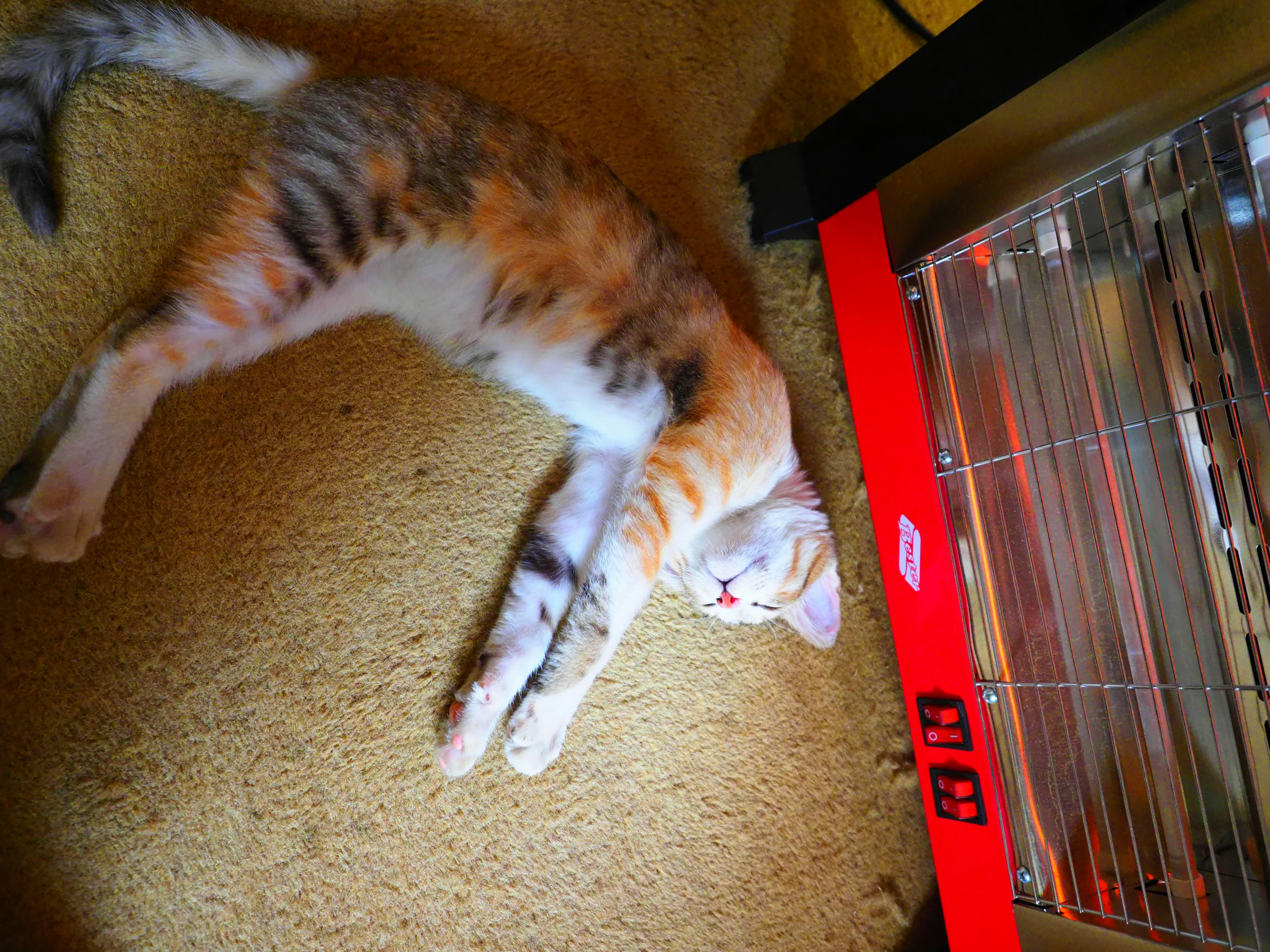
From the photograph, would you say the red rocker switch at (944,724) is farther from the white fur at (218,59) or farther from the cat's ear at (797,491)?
the white fur at (218,59)

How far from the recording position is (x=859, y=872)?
1.43 meters

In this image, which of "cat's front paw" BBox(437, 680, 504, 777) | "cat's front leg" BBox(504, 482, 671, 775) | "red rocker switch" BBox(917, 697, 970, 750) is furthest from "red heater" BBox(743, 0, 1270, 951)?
"cat's front paw" BBox(437, 680, 504, 777)

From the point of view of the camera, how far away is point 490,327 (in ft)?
4.16

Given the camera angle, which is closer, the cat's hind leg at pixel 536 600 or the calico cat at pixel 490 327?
the calico cat at pixel 490 327

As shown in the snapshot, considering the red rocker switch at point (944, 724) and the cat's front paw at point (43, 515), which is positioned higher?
the cat's front paw at point (43, 515)

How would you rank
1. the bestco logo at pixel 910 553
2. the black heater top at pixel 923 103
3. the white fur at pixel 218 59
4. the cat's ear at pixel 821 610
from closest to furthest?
the black heater top at pixel 923 103, the white fur at pixel 218 59, the bestco logo at pixel 910 553, the cat's ear at pixel 821 610

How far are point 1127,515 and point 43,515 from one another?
1537mm

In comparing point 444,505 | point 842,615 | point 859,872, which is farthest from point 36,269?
point 859,872

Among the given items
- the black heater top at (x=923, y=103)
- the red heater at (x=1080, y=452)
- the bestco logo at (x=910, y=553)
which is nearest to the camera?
the red heater at (x=1080, y=452)

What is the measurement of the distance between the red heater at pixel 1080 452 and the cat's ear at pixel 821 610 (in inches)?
4.7

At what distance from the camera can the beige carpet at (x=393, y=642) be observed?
1094 mm

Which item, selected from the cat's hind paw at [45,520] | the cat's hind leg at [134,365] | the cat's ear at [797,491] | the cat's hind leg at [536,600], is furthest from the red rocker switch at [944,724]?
the cat's hind paw at [45,520]

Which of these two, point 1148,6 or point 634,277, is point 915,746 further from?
point 1148,6

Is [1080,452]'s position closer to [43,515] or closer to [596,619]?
[596,619]
